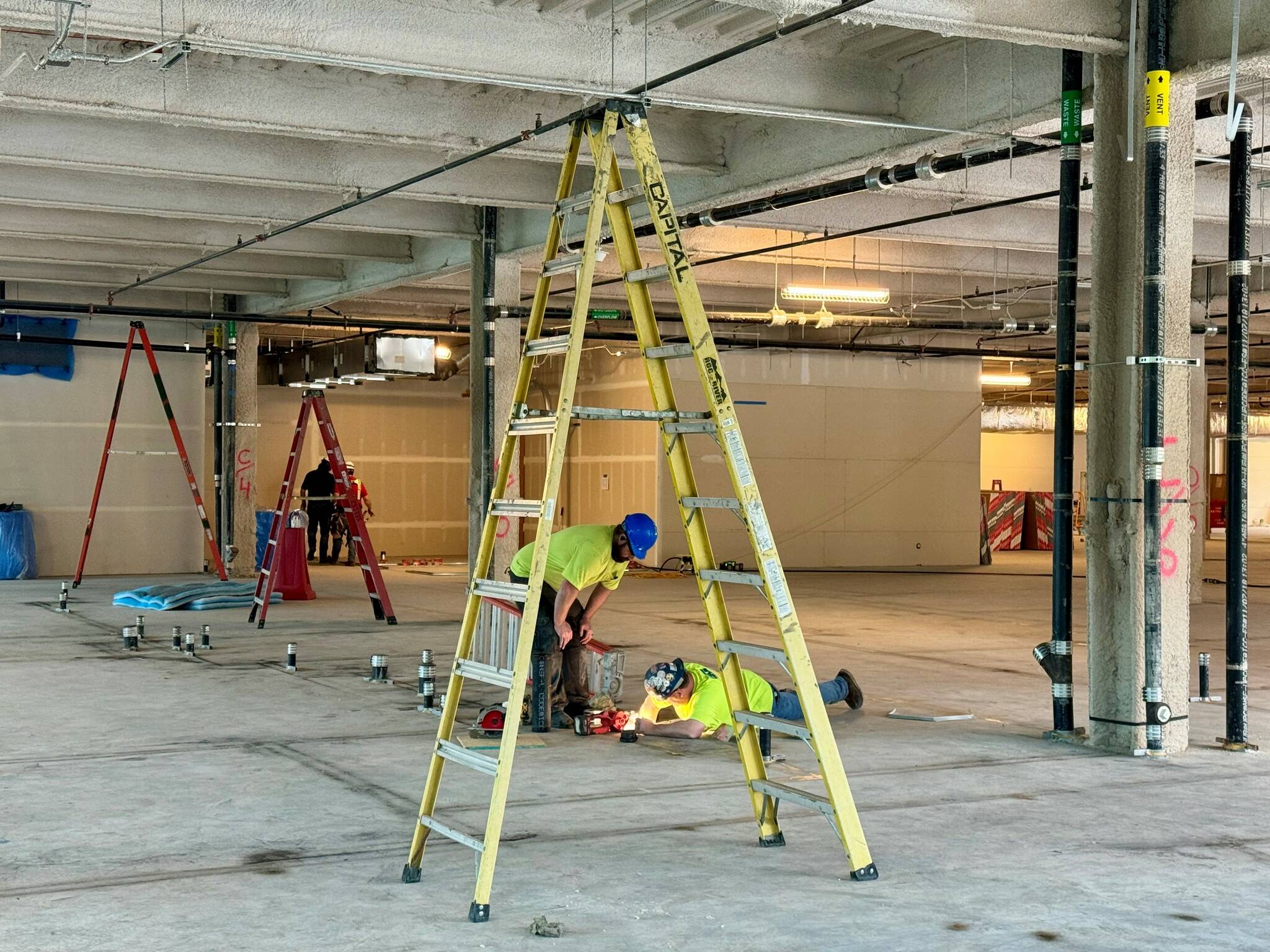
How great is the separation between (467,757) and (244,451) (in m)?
17.3

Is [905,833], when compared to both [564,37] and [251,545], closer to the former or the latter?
[564,37]

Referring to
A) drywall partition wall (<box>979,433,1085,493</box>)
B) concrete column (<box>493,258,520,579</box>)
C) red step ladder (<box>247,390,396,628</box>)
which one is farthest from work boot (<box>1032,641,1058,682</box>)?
drywall partition wall (<box>979,433,1085,493</box>)

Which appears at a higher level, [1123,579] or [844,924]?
[1123,579]

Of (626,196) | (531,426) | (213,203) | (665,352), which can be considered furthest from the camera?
(213,203)

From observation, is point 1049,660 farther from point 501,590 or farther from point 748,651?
point 501,590

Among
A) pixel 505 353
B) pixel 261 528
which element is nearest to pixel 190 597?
pixel 505 353

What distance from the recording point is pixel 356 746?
7.91 metres

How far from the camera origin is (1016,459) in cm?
3781

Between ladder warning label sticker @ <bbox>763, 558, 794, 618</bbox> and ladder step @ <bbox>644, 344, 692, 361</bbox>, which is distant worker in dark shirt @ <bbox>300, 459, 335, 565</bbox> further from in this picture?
ladder warning label sticker @ <bbox>763, 558, 794, 618</bbox>

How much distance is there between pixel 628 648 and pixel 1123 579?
556 centimetres

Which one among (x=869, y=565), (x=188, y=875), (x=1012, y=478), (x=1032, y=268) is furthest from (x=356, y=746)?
(x=1012, y=478)

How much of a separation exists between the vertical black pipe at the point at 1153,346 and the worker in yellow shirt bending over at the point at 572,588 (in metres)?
2.63

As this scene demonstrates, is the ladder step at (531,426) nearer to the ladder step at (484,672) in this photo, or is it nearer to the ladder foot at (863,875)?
the ladder step at (484,672)

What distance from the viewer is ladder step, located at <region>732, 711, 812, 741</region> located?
5.32 m
